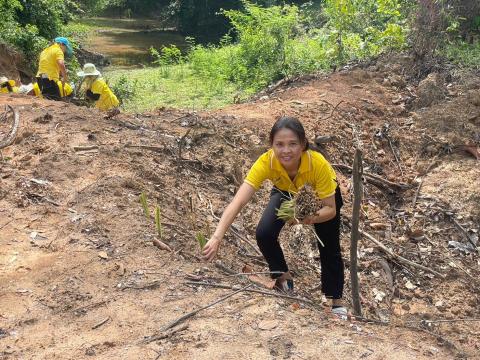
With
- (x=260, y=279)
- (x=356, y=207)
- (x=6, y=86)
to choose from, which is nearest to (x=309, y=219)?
(x=356, y=207)

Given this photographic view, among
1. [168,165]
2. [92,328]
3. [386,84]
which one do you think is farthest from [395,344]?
[386,84]

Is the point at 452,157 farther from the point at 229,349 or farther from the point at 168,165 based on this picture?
the point at 229,349

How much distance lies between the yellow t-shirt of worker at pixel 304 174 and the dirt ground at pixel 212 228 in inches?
25.0

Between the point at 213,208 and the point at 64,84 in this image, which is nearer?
the point at 213,208

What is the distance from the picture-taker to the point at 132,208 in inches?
150

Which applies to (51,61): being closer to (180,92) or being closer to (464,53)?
(180,92)

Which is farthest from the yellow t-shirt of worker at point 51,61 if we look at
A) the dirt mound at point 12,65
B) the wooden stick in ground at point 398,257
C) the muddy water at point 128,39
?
the muddy water at point 128,39

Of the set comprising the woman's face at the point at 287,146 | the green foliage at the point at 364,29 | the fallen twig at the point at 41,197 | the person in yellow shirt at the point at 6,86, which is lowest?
the fallen twig at the point at 41,197

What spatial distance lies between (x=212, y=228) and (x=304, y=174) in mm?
1280

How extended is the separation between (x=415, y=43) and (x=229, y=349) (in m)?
7.03

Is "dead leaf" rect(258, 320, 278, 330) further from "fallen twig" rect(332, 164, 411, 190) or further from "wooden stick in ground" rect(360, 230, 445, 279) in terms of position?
"fallen twig" rect(332, 164, 411, 190)

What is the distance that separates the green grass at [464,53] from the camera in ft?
25.9

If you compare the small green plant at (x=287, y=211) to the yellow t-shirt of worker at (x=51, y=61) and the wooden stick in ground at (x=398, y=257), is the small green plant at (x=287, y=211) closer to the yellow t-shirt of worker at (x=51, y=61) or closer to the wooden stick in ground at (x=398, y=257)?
the wooden stick in ground at (x=398, y=257)

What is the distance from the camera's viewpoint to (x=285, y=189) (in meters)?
3.27
